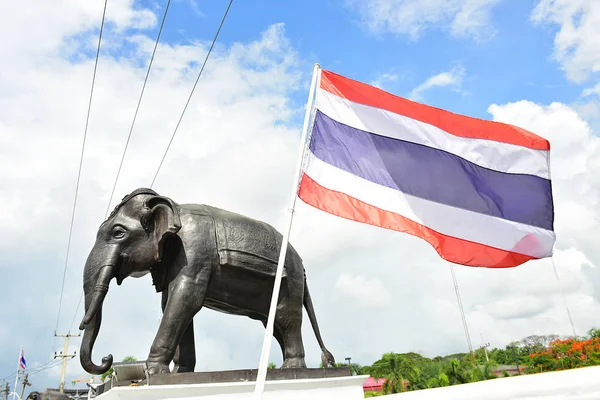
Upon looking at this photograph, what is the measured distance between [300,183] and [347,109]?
1.15 metres

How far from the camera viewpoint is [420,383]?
31938 mm

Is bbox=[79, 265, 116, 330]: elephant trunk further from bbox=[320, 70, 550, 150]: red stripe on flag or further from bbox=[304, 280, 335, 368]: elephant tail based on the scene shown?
bbox=[320, 70, 550, 150]: red stripe on flag

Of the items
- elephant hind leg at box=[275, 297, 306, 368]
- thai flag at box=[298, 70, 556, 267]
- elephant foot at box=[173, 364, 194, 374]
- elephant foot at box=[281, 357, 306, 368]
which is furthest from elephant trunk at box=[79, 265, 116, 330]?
thai flag at box=[298, 70, 556, 267]

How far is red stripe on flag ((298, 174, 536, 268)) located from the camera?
17.7 ft

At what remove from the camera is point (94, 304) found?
235 inches

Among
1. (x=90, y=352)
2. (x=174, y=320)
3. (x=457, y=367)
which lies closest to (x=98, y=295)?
(x=90, y=352)

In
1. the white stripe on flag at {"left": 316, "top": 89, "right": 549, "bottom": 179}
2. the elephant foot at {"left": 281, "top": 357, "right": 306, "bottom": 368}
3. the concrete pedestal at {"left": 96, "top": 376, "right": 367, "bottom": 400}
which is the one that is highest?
the white stripe on flag at {"left": 316, "top": 89, "right": 549, "bottom": 179}

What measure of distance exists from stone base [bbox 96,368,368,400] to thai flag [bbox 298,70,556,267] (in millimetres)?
2142

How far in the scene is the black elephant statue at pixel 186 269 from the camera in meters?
5.98

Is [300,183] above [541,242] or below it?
above

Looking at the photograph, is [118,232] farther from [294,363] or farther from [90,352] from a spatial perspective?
[294,363]

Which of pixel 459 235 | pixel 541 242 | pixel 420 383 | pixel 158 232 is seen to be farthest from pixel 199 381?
pixel 420 383

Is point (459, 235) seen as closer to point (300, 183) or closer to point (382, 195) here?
point (382, 195)

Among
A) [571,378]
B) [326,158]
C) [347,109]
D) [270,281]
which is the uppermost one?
[347,109]
